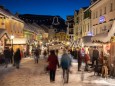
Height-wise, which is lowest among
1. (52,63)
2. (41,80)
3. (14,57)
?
(41,80)

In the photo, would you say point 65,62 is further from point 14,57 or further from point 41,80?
point 14,57

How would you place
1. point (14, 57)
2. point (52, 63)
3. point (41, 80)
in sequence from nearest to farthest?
point (52, 63) → point (41, 80) → point (14, 57)

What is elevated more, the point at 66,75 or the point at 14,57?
the point at 14,57

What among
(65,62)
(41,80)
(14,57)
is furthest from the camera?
(14,57)

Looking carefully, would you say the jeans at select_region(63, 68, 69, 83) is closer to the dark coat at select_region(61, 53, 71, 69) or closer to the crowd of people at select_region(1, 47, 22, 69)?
the dark coat at select_region(61, 53, 71, 69)

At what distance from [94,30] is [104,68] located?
25.1 metres

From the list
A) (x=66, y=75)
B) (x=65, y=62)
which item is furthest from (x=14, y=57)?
(x=65, y=62)

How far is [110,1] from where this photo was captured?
3469cm

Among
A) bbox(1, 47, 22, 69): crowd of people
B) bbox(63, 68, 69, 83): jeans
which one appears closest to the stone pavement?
bbox(63, 68, 69, 83): jeans

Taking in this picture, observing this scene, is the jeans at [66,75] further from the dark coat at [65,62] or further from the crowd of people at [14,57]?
the crowd of people at [14,57]

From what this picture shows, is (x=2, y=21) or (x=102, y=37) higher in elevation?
(x=2, y=21)

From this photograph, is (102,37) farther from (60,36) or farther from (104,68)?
(60,36)

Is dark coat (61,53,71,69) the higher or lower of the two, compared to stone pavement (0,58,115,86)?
higher

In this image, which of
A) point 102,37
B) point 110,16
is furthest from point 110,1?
point 102,37
